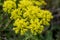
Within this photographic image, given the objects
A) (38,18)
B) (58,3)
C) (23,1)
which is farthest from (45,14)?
(58,3)

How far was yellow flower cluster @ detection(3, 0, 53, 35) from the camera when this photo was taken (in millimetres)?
2146

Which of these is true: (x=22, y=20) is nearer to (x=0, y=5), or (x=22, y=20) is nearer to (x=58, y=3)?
(x=0, y=5)

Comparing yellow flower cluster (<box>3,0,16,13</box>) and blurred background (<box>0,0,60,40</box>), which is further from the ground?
yellow flower cluster (<box>3,0,16,13</box>)

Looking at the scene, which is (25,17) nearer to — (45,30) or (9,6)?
(9,6)

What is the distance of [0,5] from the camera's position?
2459mm

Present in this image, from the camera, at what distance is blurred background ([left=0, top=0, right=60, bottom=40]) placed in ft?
7.61

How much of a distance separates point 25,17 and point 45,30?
4.07 feet

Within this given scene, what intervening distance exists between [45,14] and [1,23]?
17.8 inches

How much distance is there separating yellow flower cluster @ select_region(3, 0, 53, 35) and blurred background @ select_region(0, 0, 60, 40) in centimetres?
9

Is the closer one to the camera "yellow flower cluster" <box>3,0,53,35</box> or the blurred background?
"yellow flower cluster" <box>3,0,53,35</box>

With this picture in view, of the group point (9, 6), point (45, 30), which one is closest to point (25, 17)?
point (9, 6)

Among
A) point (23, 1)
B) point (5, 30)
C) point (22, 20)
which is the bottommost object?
point (5, 30)

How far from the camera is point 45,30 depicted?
3.38 metres

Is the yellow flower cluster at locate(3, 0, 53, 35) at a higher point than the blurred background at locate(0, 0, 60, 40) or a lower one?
higher
